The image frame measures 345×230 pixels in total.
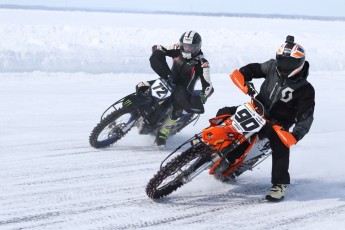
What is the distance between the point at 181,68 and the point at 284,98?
2909 millimetres

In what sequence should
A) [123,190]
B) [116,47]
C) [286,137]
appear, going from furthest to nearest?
1. [116,47]
2. [123,190]
3. [286,137]

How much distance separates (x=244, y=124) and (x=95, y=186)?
1.97 meters

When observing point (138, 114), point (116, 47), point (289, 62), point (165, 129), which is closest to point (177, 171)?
point (289, 62)

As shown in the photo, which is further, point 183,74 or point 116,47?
point 116,47

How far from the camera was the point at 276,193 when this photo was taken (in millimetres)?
6703

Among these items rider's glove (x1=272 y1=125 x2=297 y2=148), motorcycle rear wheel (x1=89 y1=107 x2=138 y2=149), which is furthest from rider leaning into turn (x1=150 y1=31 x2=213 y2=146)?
rider's glove (x1=272 y1=125 x2=297 y2=148)

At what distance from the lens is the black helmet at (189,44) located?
8.85 m

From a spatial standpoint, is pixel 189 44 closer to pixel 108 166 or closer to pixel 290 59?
pixel 108 166

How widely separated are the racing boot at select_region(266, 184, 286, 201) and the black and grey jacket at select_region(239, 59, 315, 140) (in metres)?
0.71

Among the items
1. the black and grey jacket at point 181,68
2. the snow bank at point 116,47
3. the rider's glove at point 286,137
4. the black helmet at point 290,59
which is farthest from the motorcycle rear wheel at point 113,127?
the snow bank at point 116,47

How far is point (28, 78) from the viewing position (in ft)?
50.3

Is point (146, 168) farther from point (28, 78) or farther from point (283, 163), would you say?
point (28, 78)

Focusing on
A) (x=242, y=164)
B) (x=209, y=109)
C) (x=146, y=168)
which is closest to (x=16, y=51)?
(x=209, y=109)

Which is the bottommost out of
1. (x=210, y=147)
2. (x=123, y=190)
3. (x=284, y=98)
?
(x=123, y=190)
